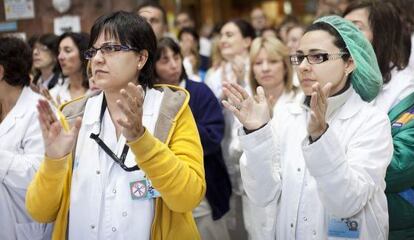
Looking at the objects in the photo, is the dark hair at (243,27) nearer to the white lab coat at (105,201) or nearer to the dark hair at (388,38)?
the dark hair at (388,38)

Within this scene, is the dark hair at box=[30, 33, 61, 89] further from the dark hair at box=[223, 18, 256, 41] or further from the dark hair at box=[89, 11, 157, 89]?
the dark hair at box=[89, 11, 157, 89]

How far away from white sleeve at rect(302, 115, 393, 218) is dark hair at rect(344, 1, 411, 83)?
760mm

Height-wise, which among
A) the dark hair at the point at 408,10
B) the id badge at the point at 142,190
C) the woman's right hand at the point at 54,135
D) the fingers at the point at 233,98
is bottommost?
the id badge at the point at 142,190

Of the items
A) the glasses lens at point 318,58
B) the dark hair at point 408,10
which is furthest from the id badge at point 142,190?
the dark hair at point 408,10

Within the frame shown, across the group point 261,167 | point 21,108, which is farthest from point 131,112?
point 21,108

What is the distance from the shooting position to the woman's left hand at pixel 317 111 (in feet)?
5.75

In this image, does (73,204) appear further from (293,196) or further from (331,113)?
(331,113)

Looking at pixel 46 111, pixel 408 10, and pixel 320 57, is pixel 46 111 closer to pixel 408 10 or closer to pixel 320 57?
pixel 320 57

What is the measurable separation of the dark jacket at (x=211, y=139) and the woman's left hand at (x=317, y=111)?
4.50 feet

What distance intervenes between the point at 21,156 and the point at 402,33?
2.23m

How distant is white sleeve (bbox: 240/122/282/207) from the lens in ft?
6.36

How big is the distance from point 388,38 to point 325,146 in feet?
4.26

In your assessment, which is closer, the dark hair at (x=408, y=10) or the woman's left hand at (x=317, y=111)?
the woman's left hand at (x=317, y=111)

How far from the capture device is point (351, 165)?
1916 millimetres
